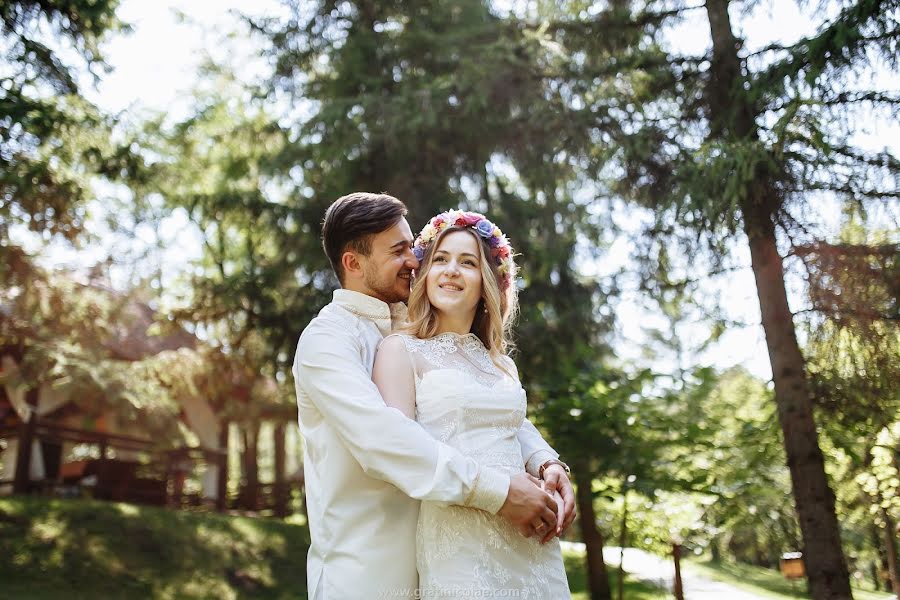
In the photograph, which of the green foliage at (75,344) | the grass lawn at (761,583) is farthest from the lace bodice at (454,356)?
the grass lawn at (761,583)

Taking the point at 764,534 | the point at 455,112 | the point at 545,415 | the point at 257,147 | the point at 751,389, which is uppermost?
the point at 257,147

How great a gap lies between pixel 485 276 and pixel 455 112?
6.62 metres

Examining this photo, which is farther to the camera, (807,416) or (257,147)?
(257,147)

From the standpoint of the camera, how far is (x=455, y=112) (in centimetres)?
952

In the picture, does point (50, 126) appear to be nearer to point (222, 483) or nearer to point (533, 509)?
point (533, 509)

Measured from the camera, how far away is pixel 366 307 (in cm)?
326

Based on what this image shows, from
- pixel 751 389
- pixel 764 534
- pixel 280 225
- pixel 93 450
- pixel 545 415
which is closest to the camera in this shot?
pixel 545 415

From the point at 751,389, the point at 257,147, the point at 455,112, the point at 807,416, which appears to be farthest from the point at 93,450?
the point at 807,416

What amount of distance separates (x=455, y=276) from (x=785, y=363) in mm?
4951

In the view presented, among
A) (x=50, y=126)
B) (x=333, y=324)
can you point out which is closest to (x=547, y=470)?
(x=333, y=324)

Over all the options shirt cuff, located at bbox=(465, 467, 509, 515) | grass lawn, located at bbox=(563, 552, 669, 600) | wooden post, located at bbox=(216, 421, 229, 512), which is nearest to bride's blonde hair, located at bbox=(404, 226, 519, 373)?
shirt cuff, located at bbox=(465, 467, 509, 515)

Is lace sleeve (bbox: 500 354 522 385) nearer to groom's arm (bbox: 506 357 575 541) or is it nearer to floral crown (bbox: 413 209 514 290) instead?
groom's arm (bbox: 506 357 575 541)

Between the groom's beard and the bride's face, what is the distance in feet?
0.53

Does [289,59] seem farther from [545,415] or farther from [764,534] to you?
[764,534]
